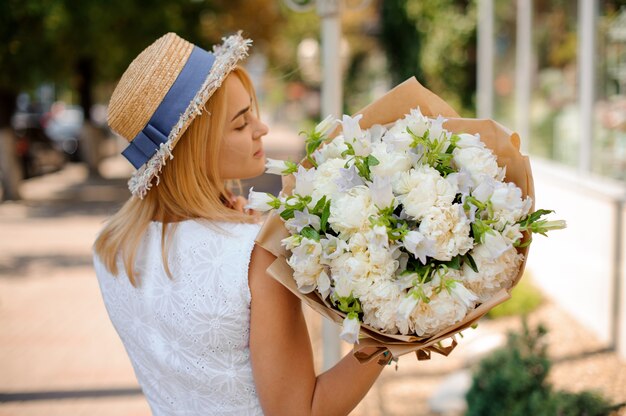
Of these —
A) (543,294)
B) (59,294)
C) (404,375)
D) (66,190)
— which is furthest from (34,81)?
(404,375)

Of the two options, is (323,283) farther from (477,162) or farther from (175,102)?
(175,102)

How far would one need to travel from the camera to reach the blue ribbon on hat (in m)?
1.93

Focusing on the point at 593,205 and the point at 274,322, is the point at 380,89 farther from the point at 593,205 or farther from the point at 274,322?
the point at 274,322

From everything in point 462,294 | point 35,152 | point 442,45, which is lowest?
point 35,152

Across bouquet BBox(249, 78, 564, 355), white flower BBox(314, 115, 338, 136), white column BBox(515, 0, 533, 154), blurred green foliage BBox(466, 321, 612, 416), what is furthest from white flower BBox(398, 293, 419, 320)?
white column BBox(515, 0, 533, 154)

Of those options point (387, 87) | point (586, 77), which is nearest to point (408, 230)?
point (586, 77)

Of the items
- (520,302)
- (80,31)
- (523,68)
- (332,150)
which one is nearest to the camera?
(332,150)

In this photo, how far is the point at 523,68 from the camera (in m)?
9.70

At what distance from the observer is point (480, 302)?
165cm

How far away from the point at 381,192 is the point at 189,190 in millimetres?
564

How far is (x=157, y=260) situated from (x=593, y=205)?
5268 mm

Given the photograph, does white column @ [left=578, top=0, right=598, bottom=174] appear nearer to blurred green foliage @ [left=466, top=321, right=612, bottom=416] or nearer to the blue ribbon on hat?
blurred green foliage @ [left=466, top=321, right=612, bottom=416]

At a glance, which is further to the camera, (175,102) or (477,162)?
(175,102)

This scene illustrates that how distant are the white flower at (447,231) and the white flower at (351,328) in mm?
195
